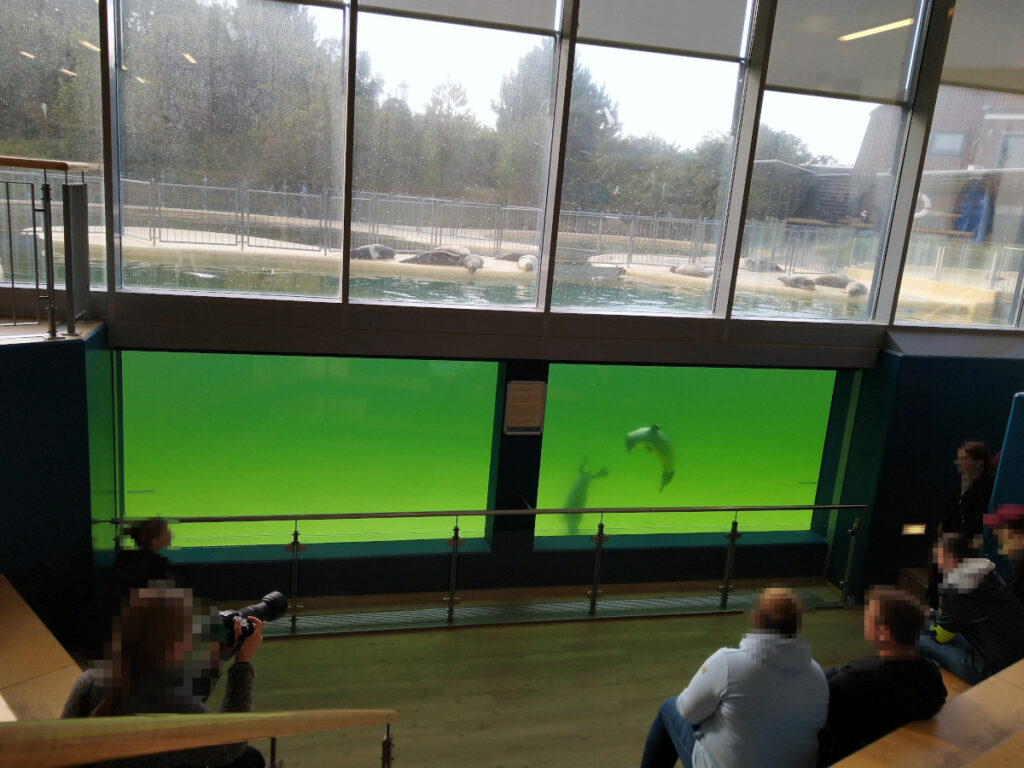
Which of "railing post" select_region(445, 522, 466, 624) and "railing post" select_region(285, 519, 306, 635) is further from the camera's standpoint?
"railing post" select_region(445, 522, 466, 624)

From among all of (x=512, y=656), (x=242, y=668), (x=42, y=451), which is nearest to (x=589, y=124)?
(x=512, y=656)

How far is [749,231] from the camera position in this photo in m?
6.57

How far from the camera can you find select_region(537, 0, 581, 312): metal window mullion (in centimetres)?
576

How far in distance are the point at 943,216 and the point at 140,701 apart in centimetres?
731

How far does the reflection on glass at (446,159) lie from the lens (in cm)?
566

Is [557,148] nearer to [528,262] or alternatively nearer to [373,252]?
[528,262]

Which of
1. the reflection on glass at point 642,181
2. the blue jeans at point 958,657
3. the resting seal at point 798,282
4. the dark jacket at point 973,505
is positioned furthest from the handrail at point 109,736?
the resting seal at point 798,282

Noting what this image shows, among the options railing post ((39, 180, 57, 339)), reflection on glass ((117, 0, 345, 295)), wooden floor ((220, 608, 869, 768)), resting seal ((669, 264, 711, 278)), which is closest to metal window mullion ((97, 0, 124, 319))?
reflection on glass ((117, 0, 345, 295))

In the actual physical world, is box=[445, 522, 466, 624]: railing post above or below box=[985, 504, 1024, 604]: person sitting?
below

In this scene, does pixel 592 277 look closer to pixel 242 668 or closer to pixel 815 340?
pixel 815 340

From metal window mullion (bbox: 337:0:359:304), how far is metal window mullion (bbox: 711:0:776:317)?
3075 millimetres

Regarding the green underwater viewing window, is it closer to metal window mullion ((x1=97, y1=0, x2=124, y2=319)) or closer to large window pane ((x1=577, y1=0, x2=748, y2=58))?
metal window mullion ((x1=97, y1=0, x2=124, y2=319))

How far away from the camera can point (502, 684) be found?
17.1 feet

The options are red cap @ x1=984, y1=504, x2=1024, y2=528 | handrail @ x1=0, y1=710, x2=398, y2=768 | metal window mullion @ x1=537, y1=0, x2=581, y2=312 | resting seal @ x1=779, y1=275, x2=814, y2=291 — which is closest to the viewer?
handrail @ x1=0, y1=710, x2=398, y2=768
